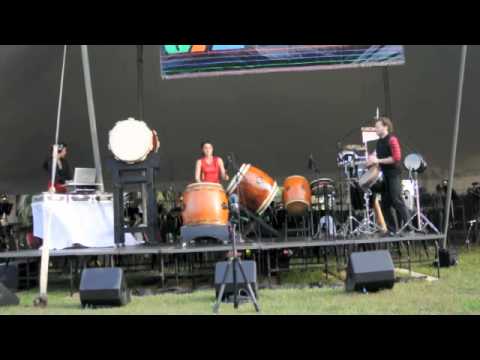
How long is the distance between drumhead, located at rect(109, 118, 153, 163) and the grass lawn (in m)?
1.63

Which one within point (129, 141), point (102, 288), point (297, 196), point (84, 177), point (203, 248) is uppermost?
point (129, 141)

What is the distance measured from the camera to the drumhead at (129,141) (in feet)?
20.2

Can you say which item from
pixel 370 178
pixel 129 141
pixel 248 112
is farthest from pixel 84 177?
pixel 248 112

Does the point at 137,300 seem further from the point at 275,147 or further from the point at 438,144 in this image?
the point at 438,144

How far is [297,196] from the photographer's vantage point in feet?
22.8

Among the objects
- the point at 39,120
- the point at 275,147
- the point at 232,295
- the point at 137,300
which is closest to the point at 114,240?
the point at 137,300

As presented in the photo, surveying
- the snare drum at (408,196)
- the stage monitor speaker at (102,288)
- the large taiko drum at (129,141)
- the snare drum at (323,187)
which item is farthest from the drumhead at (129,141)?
the snare drum at (408,196)

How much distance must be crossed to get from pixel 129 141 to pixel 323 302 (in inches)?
114

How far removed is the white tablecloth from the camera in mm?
6250

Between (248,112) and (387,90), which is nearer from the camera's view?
(387,90)

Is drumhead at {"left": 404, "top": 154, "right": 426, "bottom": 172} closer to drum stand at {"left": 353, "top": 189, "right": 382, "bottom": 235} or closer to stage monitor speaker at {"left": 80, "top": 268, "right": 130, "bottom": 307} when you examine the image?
drum stand at {"left": 353, "top": 189, "right": 382, "bottom": 235}

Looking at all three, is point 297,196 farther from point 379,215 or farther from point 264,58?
point 264,58

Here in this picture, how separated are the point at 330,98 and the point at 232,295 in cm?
792

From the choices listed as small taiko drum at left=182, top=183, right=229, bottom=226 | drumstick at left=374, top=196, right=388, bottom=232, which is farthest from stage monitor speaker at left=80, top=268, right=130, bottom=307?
drumstick at left=374, top=196, right=388, bottom=232
